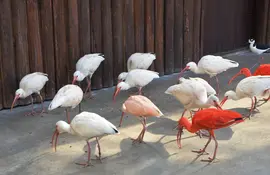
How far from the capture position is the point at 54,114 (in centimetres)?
571

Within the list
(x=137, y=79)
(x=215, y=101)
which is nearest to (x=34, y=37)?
(x=137, y=79)

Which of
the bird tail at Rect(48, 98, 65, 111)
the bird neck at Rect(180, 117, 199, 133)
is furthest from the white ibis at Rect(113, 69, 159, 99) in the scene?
the bird neck at Rect(180, 117, 199, 133)

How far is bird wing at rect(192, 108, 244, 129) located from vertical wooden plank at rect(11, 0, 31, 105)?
9.01ft

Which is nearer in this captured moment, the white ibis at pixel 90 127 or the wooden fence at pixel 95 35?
the white ibis at pixel 90 127

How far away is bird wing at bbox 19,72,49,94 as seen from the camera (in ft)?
18.3

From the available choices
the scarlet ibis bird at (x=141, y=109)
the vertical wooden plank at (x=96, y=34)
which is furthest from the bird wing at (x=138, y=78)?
the scarlet ibis bird at (x=141, y=109)

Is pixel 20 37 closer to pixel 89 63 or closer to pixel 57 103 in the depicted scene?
pixel 89 63

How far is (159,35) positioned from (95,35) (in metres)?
1.22

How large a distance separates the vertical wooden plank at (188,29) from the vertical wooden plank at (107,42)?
1.54 meters

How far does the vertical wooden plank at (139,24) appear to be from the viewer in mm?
6969

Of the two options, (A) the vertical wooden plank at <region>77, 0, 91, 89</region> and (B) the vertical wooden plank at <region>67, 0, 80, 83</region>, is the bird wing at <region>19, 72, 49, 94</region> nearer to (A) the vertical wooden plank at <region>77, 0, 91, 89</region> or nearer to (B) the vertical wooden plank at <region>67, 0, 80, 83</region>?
(B) the vertical wooden plank at <region>67, 0, 80, 83</region>

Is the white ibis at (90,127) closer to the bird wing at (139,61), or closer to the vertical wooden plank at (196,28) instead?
the bird wing at (139,61)

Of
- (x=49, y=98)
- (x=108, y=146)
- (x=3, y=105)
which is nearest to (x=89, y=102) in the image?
(x=49, y=98)

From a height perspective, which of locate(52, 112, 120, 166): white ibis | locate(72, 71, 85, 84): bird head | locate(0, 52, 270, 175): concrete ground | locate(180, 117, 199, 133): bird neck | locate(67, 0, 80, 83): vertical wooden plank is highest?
locate(67, 0, 80, 83): vertical wooden plank
